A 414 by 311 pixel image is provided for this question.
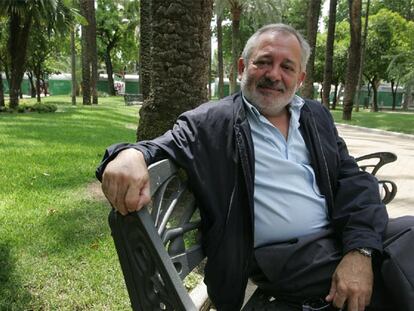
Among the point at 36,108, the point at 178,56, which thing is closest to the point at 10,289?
the point at 178,56

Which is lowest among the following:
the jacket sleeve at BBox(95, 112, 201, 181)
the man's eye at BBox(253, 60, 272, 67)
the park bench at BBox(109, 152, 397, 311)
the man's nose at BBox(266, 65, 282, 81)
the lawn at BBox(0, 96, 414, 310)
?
the lawn at BBox(0, 96, 414, 310)

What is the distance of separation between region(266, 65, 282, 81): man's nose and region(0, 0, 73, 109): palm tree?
1849 centimetres

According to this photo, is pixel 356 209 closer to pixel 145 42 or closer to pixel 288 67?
pixel 288 67

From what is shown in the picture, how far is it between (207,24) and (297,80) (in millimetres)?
2519

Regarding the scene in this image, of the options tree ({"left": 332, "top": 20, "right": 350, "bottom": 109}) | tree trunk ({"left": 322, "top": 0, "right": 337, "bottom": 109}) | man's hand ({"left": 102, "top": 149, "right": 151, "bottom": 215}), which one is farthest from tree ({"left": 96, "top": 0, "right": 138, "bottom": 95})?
man's hand ({"left": 102, "top": 149, "right": 151, "bottom": 215})

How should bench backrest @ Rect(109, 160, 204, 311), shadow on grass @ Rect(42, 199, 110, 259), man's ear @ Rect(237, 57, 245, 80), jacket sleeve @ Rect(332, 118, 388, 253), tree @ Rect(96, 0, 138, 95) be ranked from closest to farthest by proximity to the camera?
bench backrest @ Rect(109, 160, 204, 311)
jacket sleeve @ Rect(332, 118, 388, 253)
man's ear @ Rect(237, 57, 245, 80)
shadow on grass @ Rect(42, 199, 110, 259)
tree @ Rect(96, 0, 138, 95)

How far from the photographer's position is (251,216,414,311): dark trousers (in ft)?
7.34

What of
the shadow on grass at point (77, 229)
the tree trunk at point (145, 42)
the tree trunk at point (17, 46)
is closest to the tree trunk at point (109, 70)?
the tree trunk at point (17, 46)

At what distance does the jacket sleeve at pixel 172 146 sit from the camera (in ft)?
6.64

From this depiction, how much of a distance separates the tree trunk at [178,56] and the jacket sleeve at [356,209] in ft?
7.97

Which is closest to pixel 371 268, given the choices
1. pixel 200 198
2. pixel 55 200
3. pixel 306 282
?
pixel 306 282

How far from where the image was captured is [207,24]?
200 inches

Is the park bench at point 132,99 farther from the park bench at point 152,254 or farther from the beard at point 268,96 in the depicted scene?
the park bench at point 152,254

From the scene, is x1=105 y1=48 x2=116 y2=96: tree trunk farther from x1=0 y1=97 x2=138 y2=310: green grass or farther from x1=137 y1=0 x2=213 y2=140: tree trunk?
x1=137 y1=0 x2=213 y2=140: tree trunk
